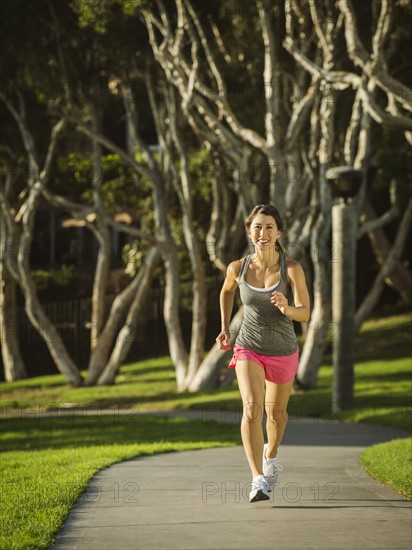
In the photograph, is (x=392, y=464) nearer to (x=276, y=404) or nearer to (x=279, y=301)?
(x=276, y=404)

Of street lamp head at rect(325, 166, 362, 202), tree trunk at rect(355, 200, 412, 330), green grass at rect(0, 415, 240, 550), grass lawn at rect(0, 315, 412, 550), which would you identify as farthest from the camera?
tree trunk at rect(355, 200, 412, 330)

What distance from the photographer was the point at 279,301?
26.7 ft

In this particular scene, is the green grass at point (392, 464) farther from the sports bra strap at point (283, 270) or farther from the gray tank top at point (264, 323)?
the sports bra strap at point (283, 270)

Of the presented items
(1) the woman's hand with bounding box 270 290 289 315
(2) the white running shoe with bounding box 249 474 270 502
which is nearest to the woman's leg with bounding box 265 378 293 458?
(2) the white running shoe with bounding box 249 474 270 502

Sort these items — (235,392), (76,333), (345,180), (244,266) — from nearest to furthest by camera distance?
(244,266), (345,180), (235,392), (76,333)

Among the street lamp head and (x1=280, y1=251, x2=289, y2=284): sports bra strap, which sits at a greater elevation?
the street lamp head

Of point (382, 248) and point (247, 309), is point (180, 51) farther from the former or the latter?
point (247, 309)

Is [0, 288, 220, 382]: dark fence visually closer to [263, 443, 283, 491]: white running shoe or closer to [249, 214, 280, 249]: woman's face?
[263, 443, 283, 491]: white running shoe

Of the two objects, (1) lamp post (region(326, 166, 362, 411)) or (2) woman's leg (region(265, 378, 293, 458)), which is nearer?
(2) woman's leg (region(265, 378, 293, 458))

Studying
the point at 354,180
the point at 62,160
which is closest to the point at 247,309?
the point at 354,180

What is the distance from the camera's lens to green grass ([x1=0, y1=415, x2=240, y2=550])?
7676 mm

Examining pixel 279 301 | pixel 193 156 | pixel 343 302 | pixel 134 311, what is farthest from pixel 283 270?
pixel 193 156

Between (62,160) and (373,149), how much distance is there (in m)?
7.93

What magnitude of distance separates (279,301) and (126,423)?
34.1 feet
